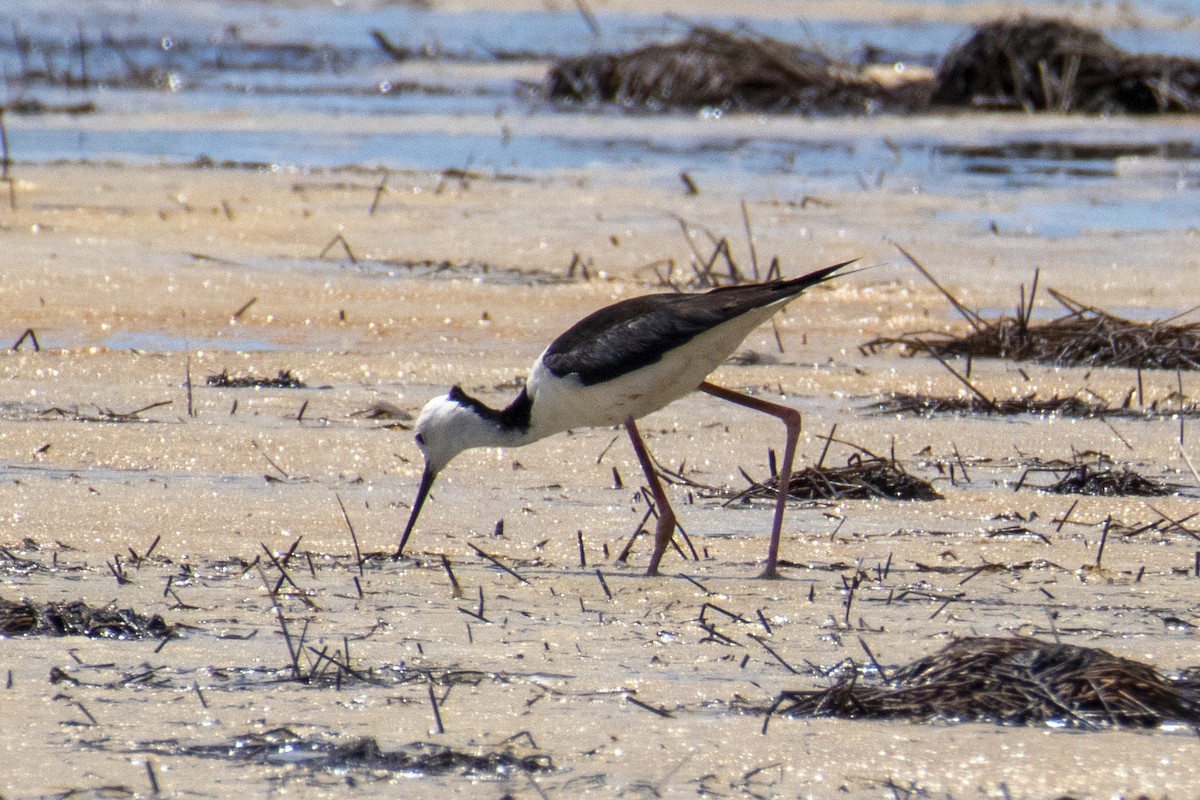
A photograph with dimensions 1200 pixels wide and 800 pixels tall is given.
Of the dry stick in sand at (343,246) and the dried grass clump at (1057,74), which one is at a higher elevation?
the dried grass clump at (1057,74)

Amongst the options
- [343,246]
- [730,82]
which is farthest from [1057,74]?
[343,246]

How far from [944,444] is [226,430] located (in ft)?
8.06

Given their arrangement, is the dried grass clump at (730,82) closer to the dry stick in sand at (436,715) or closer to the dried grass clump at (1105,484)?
the dried grass clump at (1105,484)

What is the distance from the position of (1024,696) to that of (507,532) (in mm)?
2065

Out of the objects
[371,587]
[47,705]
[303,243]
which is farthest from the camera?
[303,243]

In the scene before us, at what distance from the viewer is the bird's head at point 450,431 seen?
231 inches

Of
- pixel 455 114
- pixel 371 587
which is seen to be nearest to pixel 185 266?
pixel 371 587

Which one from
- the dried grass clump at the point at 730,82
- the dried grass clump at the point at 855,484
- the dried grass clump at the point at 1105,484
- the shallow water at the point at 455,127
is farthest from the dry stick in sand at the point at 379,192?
the dried grass clump at the point at 730,82

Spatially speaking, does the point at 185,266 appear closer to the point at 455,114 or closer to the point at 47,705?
the point at 47,705

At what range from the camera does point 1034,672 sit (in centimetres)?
404

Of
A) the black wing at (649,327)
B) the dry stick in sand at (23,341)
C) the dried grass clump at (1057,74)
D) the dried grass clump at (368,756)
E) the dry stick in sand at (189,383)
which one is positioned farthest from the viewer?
the dried grass clump at (1057,74)

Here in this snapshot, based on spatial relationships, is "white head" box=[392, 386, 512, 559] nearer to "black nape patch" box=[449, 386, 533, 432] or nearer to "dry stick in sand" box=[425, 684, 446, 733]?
"black nape patch" box=[449, 386, 533, 432]

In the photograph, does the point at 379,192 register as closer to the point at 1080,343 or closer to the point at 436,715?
the point at 1080,343

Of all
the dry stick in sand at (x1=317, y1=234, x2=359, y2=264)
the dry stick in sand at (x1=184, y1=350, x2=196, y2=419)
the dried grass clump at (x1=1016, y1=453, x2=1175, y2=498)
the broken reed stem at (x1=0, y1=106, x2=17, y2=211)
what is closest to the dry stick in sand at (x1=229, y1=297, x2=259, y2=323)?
the dry stick in sand at (x1=184, y1=350, x2=196, y2=419)
